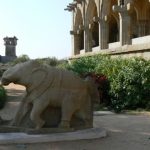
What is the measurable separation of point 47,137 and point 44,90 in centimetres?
83

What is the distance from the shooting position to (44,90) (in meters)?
8.05

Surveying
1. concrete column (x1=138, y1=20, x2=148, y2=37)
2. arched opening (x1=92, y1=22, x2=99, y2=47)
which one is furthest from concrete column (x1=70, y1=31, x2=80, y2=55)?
concrete column (x1=138, y1=20, x2=148, y2=37)

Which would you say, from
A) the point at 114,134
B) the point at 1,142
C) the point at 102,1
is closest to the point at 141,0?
the point at 102,1

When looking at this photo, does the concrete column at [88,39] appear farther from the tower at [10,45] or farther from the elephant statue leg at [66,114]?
the tower at [10,45]

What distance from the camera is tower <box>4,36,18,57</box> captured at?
198 feet

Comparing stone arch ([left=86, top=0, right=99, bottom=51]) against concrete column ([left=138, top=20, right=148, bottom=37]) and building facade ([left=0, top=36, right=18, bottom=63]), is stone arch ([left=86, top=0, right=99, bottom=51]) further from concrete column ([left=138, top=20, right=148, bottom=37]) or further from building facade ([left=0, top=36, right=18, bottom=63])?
building facade ([left=0, top=36, right=18, bottom=63])

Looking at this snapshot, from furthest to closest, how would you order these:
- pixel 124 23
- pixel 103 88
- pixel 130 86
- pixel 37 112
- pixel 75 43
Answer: pixel 75 43, pixel 124 23, pixel 103 88, pixel 130 86, pixel 37 112

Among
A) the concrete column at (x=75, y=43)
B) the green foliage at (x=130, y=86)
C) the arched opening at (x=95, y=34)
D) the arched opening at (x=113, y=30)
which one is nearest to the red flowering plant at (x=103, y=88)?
the green foliage at (x=130, y=86)

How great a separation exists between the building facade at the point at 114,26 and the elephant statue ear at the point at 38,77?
905 cm

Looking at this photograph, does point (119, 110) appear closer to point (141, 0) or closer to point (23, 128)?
point (23, 128)

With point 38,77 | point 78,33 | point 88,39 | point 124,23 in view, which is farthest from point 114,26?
point 38,77

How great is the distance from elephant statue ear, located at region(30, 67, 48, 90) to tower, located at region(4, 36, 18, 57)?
5265 cm

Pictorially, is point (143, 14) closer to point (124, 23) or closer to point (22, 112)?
point (124, 23)

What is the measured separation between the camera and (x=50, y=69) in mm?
8195
